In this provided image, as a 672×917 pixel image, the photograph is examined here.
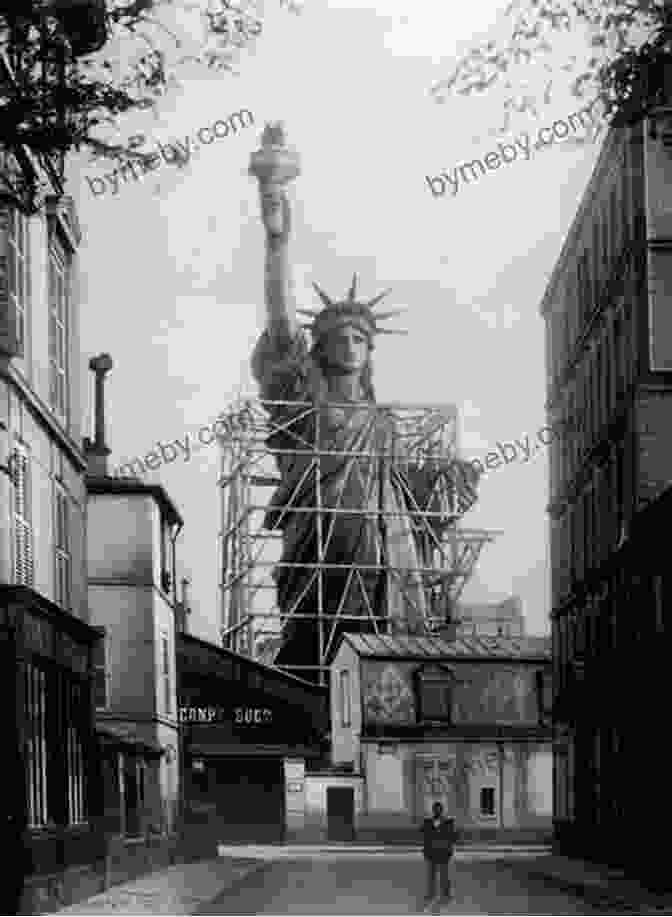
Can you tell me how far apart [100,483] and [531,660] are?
32.5 m

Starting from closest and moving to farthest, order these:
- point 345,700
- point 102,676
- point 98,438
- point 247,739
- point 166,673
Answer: point 102,676 → point 98,438 → point 166,673 → point 247,739 → point 345,700

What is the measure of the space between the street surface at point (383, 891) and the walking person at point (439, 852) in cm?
29

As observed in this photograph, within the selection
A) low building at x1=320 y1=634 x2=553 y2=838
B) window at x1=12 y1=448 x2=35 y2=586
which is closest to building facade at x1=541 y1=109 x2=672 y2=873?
window at x1=12 y1=448 x2=35 y2=586

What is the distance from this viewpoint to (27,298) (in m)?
31.5

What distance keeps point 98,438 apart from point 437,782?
96.7 ft

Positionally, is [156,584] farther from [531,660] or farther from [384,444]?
[384,444]

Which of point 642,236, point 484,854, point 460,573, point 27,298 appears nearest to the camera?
point 27,298

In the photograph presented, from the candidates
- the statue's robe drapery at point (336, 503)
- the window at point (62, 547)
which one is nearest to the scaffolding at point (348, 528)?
the statue's robe drapery at point (336, 503)

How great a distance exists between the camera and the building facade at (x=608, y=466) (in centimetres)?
4109

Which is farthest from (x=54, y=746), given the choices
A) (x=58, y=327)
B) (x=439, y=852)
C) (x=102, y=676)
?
(x=102, y=676)

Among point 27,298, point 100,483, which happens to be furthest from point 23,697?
point 100,483

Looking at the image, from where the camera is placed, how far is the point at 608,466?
151ft

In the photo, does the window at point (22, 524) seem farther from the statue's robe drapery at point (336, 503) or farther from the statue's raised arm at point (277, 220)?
the statue's robe drapery at point (336, 503)

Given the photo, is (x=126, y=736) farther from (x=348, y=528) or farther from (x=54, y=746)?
(x=348, y=528)
